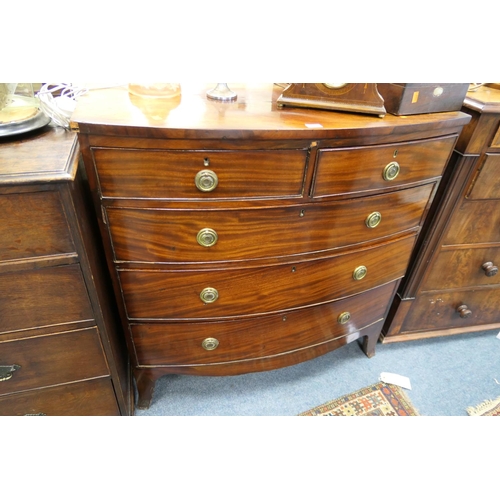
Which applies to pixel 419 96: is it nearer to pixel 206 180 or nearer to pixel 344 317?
pixel 206 180

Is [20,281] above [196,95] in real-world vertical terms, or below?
below

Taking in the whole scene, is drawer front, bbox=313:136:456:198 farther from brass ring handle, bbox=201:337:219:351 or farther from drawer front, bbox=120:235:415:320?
brass ring handle, bbox=201:337:219:351

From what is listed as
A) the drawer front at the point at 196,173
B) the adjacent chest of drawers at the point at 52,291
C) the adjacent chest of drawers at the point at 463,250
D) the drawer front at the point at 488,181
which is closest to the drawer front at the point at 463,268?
the adjacent chest of drawers at the point at 463,250

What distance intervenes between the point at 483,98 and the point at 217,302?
1.02 metres

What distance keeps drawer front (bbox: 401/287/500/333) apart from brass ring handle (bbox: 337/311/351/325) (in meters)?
0.41

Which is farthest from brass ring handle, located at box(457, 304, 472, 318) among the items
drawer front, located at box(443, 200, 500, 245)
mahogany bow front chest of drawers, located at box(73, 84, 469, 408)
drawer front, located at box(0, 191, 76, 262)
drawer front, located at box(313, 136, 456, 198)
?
drawer front, located at box(0, 191, 76, 262)

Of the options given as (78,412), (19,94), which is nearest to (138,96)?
(19,94)

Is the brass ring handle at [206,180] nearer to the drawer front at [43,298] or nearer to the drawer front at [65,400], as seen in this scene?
the drawer front at [43,298]

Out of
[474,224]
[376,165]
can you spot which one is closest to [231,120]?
[376,165]

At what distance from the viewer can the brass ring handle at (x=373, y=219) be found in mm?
1001

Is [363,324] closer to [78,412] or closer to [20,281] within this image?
[78,412]

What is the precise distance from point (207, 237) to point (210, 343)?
0.40 meters

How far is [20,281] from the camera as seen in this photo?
79cm

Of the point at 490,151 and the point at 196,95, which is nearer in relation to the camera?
the point at 196,95
